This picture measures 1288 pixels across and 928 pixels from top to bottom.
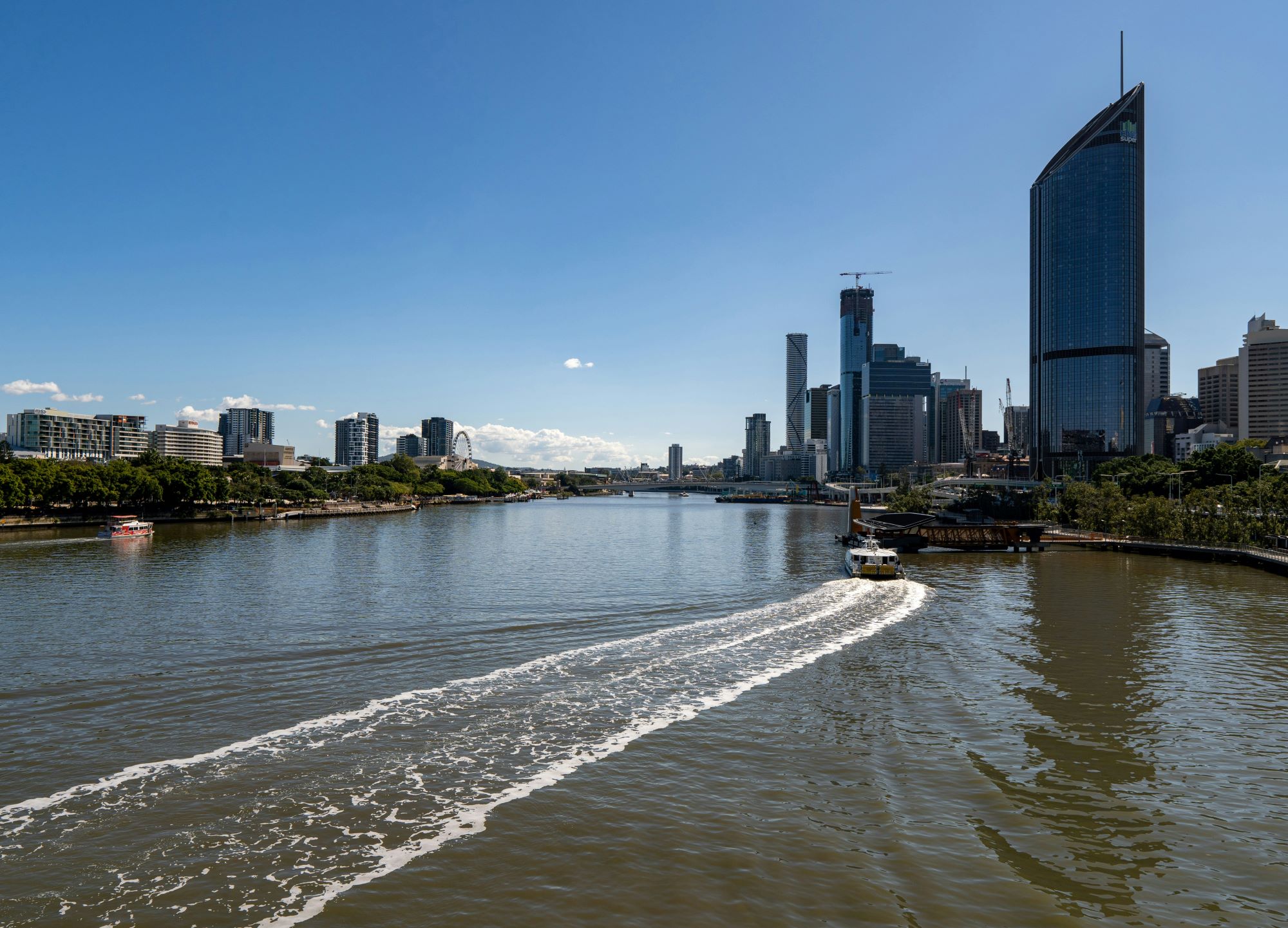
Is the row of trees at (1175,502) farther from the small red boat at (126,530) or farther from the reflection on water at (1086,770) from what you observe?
the small red boat at (126,530)

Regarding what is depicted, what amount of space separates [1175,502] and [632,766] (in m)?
123

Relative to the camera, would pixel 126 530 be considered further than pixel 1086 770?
Yes

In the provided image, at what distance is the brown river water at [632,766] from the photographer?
14.1 metres

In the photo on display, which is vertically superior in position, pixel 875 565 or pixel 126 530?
pixel 875 565

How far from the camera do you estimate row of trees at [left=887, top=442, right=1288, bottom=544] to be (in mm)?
84812

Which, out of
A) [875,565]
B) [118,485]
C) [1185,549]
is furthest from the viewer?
[118,485]

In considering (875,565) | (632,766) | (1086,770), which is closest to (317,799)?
(632,766)

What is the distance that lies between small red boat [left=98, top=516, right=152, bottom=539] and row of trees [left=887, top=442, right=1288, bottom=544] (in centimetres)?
12955

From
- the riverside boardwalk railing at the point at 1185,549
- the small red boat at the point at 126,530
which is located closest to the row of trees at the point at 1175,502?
the riverside boardwalk railing at the point at 1185,549

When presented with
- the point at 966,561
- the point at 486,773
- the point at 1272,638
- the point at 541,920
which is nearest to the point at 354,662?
the point at 486,773

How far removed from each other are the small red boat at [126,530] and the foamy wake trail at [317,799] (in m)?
90.0

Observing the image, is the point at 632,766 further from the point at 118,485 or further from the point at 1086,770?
the point at 118,485

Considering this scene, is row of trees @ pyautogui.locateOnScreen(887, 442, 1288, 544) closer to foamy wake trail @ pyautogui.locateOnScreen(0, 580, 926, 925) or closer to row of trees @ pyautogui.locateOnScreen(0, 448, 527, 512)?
foamy wake trail @ pyautogui.locateOnScreen(0, 580, 926, 925)

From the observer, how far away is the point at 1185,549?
82.2 m
